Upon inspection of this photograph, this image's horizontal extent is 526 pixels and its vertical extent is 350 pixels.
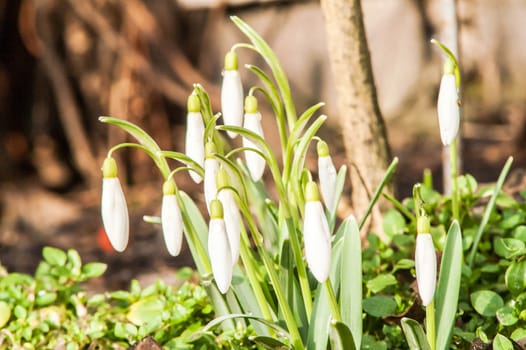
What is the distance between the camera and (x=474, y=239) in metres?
2.29

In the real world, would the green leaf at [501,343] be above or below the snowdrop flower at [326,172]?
below

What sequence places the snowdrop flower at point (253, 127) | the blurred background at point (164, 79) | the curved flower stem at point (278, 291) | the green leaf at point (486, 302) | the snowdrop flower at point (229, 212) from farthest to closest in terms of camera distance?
1. the blurred background at point (164, 79)
2. the green leaf at point (486, 302)
3. the snowdrop flower at point (253, 127)
4. the curved flower stem at point (278, 291)
5. the snowdrop flower at point (229, 212)

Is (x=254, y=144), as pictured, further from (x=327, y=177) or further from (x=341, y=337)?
(x=341, y=337)

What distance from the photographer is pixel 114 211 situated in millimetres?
1696

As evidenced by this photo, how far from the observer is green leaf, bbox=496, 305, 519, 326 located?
192 centimetres

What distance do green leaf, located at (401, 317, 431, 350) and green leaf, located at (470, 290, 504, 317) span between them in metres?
0.28

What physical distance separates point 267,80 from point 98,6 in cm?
342

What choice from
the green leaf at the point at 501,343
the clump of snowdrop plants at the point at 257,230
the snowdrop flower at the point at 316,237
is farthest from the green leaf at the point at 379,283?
the snowdrop flower at the point at 316,237

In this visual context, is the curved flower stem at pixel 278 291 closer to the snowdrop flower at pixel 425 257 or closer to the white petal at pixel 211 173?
the white petal at pixel 211 173

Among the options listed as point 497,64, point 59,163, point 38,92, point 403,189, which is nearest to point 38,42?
point 38,92

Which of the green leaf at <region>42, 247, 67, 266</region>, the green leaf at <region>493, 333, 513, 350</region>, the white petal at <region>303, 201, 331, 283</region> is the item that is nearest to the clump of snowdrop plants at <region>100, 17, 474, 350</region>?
the white petal at <region>303, 201, 331, 283</region>

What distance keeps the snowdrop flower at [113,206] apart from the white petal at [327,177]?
45 cm

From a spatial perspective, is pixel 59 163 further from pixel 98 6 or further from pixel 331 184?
pixel 331 184

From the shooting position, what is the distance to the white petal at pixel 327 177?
1.88m
